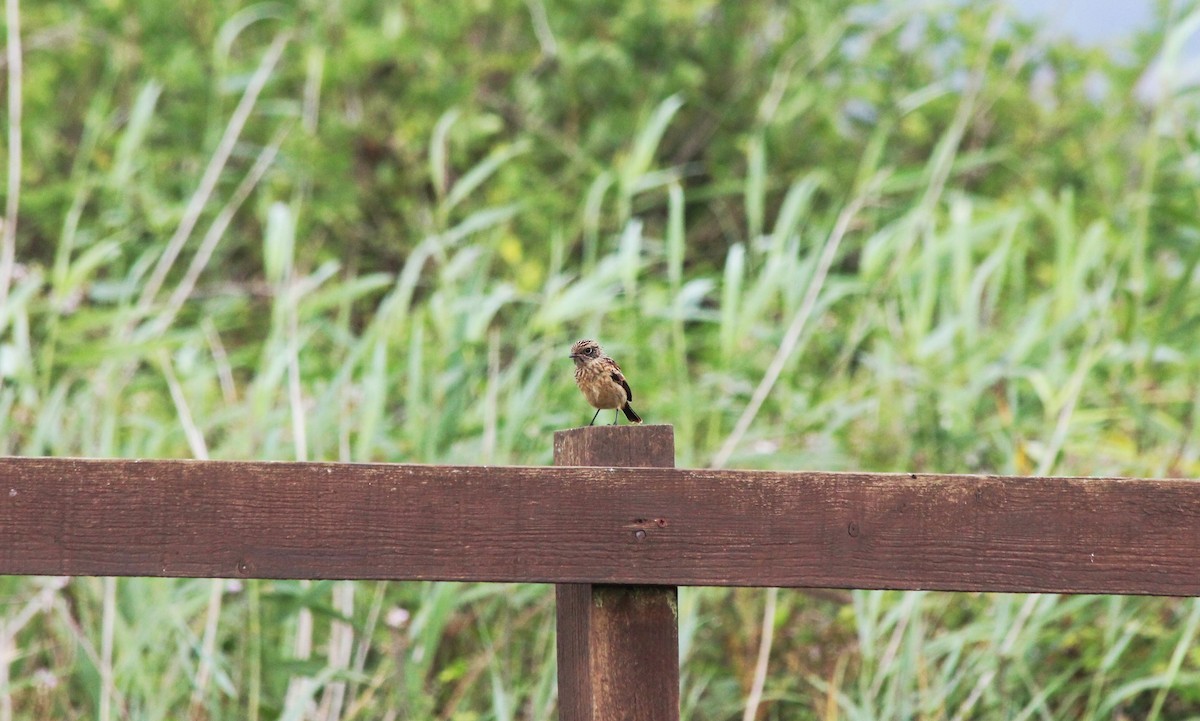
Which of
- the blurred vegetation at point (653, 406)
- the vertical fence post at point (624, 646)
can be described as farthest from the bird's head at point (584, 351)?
the vertical fence post at point (624, 646)

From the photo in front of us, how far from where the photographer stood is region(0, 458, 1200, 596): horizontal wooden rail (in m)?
1.52

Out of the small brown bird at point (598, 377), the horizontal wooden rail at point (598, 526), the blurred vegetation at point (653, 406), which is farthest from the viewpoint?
the blurred vegetation at point (653, 406)

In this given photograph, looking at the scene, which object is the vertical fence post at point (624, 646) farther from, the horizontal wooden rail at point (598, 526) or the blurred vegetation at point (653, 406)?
the blurred vegetation at point (653, 406)

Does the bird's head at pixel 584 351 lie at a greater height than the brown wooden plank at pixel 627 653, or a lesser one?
greater

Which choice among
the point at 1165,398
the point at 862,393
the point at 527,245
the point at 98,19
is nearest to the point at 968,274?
the point at 862,393

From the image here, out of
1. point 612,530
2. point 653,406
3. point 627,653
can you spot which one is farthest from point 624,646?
point 653,406

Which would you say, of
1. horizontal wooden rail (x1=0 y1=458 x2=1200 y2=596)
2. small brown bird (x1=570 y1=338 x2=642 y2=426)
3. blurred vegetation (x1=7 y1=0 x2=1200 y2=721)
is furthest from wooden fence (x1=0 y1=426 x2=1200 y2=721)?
blurred vegetation (x1=7 y1=0 x2=1200 y2=721)

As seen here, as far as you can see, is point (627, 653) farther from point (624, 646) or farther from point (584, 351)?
point (584, 351)

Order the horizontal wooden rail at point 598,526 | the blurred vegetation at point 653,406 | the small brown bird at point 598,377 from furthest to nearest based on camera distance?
1. the blurred vegetation at point 653,406
2. the small brown bird at point 598,377
3. the horizontal wooden rail at point 598,526

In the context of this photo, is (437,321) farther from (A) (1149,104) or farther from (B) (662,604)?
(A) (1149,104)

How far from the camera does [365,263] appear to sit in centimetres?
658

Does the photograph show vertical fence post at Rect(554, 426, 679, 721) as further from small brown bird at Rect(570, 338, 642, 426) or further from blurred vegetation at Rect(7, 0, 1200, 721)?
blurred vegetation at Rect(7, 0, 1200, 721)

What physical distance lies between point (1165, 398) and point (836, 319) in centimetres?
104

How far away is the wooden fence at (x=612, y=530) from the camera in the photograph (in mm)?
1524
